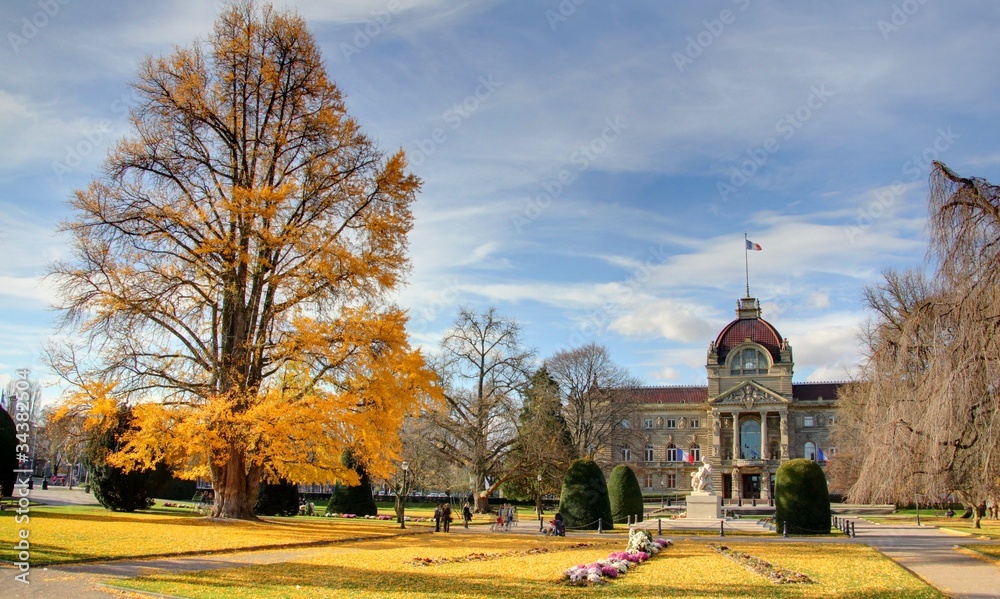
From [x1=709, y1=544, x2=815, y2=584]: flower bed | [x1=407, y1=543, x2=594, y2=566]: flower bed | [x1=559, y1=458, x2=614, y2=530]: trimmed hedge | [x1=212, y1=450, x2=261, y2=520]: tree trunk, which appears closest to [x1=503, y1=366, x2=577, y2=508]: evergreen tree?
[x1=559, y1=458, x2=614, y2=530]: trimmed hedge

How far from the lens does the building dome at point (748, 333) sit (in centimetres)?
9156

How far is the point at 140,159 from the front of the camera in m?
25.6

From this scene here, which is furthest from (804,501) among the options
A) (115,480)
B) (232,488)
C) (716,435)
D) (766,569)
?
(716,435)

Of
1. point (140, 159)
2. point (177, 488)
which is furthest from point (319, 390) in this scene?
point (177, 488)

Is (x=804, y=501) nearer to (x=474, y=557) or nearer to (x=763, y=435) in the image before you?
(x=474, y=557)

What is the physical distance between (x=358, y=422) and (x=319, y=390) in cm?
286

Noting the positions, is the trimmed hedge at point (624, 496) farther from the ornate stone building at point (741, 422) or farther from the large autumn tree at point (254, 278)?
the ornate stone building at point (741, 422)

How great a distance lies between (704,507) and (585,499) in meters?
13.5

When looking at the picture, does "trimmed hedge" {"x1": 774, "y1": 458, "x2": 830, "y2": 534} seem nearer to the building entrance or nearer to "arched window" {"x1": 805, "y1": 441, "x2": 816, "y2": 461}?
the building entrance

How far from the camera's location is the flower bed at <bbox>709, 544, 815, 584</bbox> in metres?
15.3

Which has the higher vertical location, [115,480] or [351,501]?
[115,480]

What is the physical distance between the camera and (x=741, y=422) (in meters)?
90.2

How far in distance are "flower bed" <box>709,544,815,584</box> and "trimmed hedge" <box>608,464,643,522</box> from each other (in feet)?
52.1

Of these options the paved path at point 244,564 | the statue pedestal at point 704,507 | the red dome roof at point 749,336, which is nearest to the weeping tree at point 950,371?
the paved path at point 244,564
